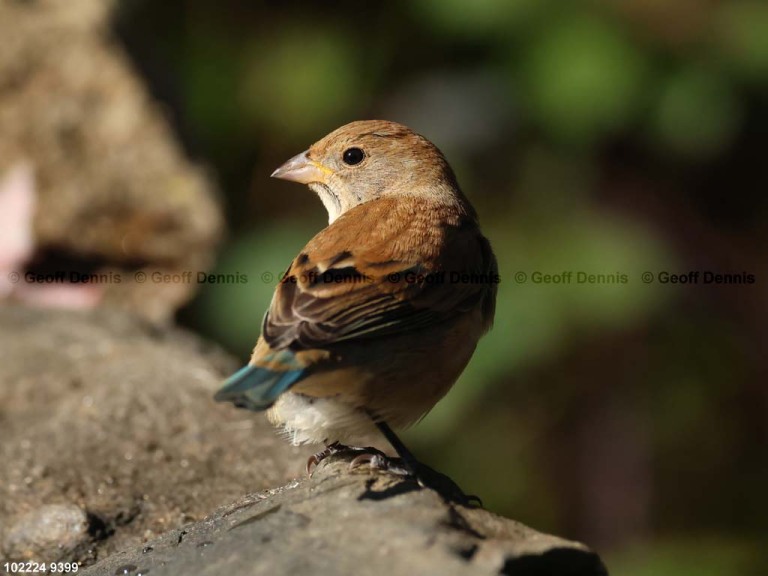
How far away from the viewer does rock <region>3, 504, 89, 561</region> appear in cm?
307

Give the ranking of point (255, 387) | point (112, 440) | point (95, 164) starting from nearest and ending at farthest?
point (255, 387) → point (112, 440) → point (95, 164)

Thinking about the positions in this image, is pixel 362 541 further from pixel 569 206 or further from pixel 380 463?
pixel 569 206

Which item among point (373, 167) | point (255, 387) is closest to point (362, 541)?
point (255, 387)

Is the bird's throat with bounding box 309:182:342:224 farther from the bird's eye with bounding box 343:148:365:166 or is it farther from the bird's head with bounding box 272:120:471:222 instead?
the bird's eye with bounding box 343:148:365:166

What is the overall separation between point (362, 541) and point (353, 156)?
1.98m

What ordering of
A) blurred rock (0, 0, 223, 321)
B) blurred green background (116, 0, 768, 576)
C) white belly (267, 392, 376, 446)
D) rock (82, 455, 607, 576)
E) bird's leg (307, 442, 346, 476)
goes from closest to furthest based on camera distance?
rock (82, 455, 607, 576), white belly (267, 392, 376, 446), bird's leg (307, 442, 346, 476), blurred green background (116, 0, 768, 576), blurred rock (0, 0, 223, 321)

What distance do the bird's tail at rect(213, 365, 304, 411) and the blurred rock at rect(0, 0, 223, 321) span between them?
8.24ft

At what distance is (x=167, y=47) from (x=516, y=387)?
276 cm

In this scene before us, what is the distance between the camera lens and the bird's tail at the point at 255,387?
8.53 feet

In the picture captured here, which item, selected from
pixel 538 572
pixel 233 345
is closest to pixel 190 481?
pixel 538 572

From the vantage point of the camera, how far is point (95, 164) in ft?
18.1

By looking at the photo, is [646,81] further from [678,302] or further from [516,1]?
[678,302]

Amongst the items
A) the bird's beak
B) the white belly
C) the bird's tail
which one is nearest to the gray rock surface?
the white belly

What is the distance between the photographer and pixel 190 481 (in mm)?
3475
